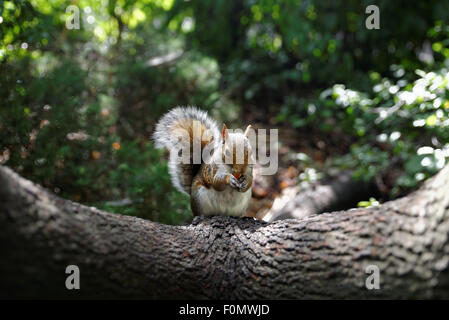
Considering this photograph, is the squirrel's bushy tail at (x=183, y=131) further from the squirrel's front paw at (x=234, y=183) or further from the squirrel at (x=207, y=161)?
the squirrel's front paw at (x=234, y=183)

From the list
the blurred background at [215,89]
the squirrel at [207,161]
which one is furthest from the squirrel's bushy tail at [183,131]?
the blurred background at [215,89]

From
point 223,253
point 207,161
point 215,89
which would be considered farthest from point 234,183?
point 215,89

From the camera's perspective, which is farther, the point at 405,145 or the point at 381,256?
the point at 405,145

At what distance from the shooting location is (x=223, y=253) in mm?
1259

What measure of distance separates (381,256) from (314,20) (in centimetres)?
336

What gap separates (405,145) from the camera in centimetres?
243

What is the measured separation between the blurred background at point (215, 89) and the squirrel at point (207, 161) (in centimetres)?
48

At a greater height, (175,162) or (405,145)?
(405,145)

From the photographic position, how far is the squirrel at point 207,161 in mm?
1587

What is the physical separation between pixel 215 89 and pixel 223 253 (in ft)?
8.78

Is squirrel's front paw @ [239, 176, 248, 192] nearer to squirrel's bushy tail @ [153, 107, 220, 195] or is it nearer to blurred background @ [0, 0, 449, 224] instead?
squirrel's bushy tail @ [153, 107, 220, 195]
